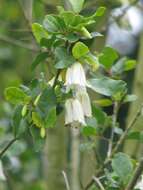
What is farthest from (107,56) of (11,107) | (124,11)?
(11,107)

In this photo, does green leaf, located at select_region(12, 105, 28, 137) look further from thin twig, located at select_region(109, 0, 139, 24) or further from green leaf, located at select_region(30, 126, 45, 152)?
thin twig, located at select_region(109, 0, 139, 24)

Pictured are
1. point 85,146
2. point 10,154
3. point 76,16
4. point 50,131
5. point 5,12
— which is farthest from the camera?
point 5,12

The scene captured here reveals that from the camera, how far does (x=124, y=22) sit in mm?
1986

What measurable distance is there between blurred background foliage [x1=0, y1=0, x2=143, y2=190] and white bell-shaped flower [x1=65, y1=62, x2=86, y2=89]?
83 millimetres

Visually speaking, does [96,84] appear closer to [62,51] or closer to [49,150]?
[62,51]

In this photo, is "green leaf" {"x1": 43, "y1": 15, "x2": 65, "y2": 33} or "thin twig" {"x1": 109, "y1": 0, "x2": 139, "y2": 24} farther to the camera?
"thin twig" {"x1": 109, "y1": 0, "x2": 139, "y2": 24}

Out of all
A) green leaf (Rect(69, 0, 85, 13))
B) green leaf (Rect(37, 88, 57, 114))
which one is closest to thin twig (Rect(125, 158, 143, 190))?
green leaf (Rect(37, 88, 57, 114))

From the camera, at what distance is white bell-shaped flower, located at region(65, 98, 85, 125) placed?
100 cm

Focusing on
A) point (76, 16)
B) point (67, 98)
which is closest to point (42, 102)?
point (67, 98)

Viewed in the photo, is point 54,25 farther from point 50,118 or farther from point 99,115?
point 99,115

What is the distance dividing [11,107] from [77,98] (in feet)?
3.42

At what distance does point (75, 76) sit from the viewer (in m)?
0.99

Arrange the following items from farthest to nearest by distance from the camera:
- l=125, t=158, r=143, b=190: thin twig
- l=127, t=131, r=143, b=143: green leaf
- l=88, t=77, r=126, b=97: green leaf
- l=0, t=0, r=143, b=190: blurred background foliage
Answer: l=0, t=0, r=143, b=190: blurred background foliage → l=127, t=131, r=143, b=143: green leaf → l=88, t=77, r=126, b=97: green leaf → l=125, t=158, r=143, b=190: thin twig

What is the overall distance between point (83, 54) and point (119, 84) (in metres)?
0.10
